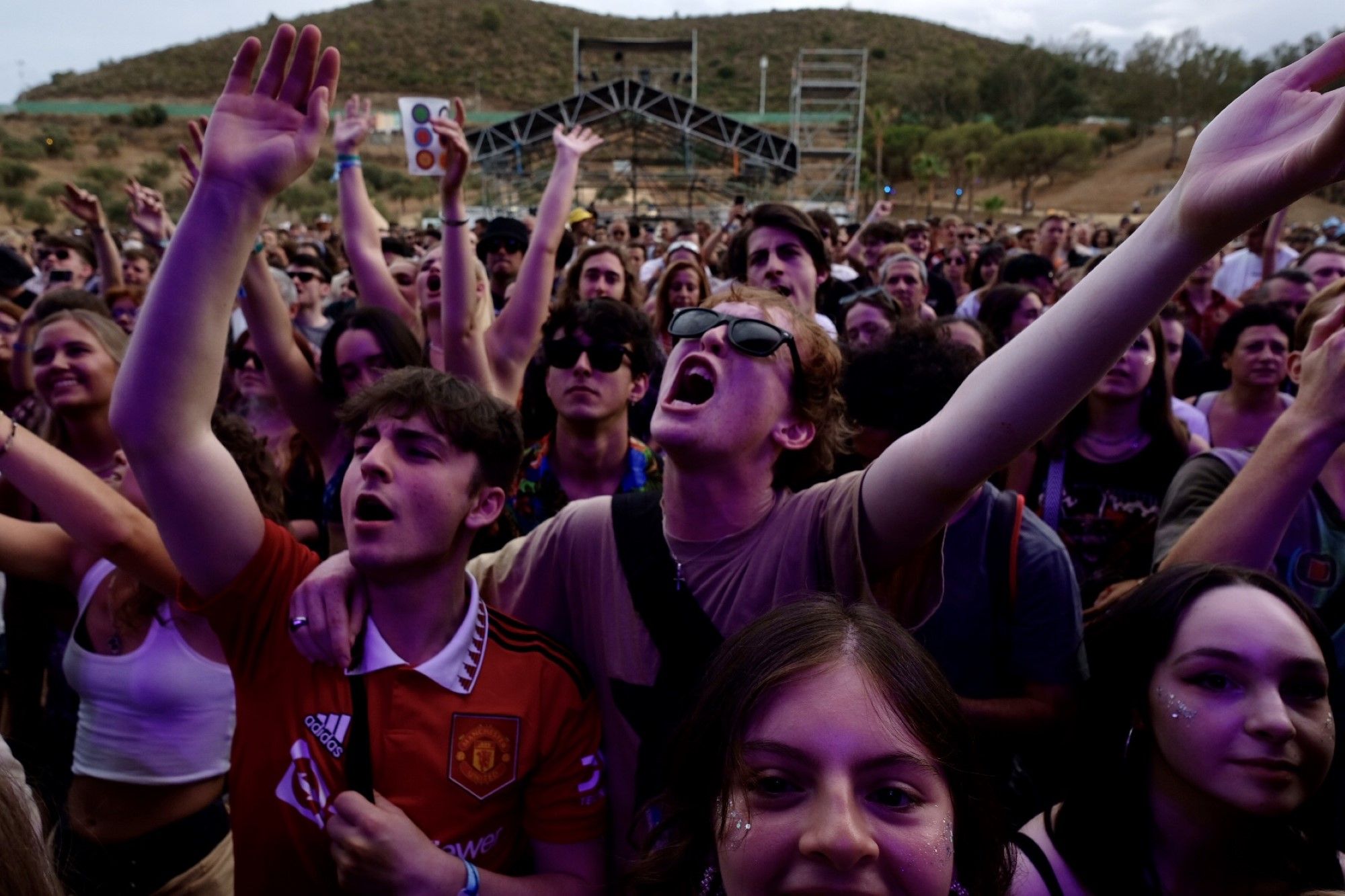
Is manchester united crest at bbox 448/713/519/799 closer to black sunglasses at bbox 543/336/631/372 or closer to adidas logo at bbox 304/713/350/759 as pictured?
adidas logo at bbox 304/713/350/759

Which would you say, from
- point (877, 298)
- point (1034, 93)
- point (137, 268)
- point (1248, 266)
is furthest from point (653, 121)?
point (1034, 93)

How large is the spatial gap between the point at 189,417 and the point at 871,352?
5.69ft

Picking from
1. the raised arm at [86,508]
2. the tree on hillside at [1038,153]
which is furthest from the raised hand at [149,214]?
the tree on hillside at [1038,153]

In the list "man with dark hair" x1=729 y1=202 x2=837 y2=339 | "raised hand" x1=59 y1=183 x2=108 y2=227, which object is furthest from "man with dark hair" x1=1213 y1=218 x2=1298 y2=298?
"raised hand" x1=59 y1=183 x2=108 y2=227

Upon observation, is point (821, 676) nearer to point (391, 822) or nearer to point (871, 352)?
point (391, 822)

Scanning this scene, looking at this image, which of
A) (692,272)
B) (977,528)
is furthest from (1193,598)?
(692,272)

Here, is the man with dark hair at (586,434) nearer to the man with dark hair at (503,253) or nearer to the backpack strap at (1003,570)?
the backpack strap at (1003,570)

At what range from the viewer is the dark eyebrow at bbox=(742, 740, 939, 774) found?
1.19 metres

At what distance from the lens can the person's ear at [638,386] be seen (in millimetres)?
3281

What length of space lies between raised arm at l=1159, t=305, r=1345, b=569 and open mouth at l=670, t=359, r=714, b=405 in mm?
1014

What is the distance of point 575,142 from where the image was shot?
417cm

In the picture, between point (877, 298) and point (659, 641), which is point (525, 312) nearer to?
point (877, 298)

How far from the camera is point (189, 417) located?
62.3 inches

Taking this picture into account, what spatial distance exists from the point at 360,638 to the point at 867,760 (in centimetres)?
107
